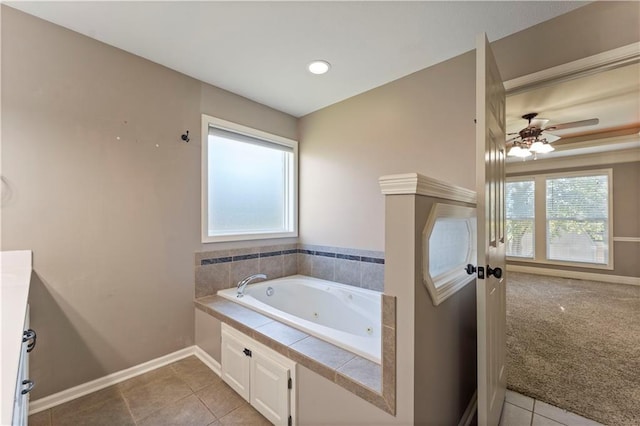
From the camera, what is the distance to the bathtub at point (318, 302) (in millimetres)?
2274

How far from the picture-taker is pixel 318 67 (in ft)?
7.25

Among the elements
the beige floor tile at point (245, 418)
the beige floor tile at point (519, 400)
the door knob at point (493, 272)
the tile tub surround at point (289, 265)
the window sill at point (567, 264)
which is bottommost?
the beige floor tile at point (245, 418)

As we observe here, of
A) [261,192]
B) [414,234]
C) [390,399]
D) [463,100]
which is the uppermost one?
[463,100]

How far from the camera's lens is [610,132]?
4180mm

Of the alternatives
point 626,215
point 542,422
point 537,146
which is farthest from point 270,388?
point 626,215

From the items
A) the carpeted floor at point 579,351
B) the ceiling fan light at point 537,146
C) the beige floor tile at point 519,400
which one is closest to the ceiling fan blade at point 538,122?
the ceiling fan light at point 537,146

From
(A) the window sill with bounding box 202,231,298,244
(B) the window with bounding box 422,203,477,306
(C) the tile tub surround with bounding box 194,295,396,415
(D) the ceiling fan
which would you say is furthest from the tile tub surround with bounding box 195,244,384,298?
(D) the ceiling fan

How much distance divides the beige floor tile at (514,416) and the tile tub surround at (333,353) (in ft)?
3.29

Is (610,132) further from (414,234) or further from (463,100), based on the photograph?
(414,234)

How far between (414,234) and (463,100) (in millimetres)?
1552

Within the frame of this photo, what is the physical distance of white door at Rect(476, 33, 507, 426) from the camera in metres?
1.26

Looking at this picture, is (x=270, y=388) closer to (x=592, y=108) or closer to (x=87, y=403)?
(x=87, y=403)

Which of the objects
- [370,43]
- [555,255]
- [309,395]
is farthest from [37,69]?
[555,255]

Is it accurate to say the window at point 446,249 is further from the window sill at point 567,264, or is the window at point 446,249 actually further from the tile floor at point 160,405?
the window sill at point 567,264
